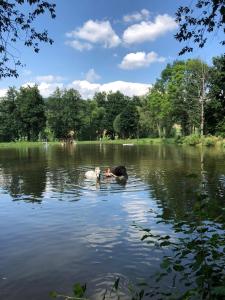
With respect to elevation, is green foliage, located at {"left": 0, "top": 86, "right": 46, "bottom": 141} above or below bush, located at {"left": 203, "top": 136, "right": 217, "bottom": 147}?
above

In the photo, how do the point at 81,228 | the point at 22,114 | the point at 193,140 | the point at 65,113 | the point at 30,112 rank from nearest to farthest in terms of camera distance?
the point at 81,228
the point at 193,140
the point at 22,114
the point at 30,112
the point at 65,113

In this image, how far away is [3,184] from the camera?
30016mm

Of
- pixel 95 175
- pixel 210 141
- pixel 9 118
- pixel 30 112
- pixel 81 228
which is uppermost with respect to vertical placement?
pixel 30 112

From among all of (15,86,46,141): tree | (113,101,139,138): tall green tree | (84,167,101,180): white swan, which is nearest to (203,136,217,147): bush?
(84,167,101,180): white swan

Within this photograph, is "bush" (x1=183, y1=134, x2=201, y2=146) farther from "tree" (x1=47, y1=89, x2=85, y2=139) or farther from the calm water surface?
"tree" (x1=47, y1=89, x2=85, y2=139)

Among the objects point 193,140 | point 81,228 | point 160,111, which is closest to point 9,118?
point 160,111

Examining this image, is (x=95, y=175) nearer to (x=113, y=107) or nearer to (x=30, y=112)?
(x=30, y=112)

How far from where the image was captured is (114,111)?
516 feet

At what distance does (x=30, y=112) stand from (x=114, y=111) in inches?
1353

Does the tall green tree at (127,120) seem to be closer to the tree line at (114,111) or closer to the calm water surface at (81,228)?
the tree line at (114,111)

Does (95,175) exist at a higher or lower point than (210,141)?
lower

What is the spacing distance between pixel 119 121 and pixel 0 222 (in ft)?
422

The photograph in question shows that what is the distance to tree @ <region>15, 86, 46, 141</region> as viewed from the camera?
13712 cm

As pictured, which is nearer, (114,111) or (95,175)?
(95,175)
